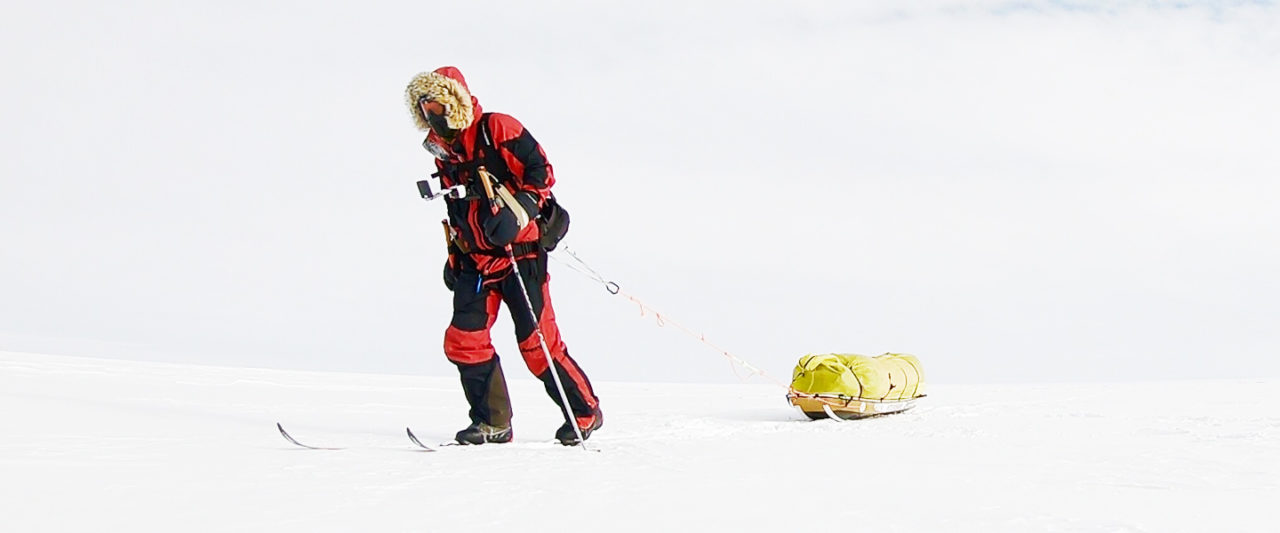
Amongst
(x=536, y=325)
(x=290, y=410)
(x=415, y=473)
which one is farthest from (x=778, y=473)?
(x=290, y=410)

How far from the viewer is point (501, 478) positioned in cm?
294

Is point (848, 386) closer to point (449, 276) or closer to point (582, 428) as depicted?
point (582, 428)

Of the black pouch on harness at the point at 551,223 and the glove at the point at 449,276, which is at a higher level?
the black pouch on harness at the point at 551,223

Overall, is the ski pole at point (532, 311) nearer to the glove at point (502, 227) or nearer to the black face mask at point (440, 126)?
the glove at point (502, 227)

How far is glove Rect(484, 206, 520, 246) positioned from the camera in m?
4.25

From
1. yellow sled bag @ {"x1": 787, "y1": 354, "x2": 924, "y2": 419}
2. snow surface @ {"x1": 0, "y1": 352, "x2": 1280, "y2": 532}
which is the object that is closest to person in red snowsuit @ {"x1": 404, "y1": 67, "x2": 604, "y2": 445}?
snow surface @ {"x1": 0, "y1": 352, "x2": 1280, "y2": 532}

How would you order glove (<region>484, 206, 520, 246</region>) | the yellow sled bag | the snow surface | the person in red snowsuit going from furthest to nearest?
the yellow sled bag < the person in red snowsuit < glove (<region>484, 206, 520, 246</region>) < the snow surface

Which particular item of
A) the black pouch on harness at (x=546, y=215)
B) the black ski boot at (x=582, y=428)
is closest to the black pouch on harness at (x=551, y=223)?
the black pouch on harness at (x=546, y=215)

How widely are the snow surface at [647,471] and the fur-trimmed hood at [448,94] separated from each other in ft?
4.66

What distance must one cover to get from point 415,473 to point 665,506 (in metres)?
0.88

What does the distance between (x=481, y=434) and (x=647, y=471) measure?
5.15ft

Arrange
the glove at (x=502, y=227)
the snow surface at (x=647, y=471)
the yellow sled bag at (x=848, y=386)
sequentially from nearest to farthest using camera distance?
1. the snow surface at (x=647, y=471)
2. the glove at (x=502, y=227)
3. the yellow sled bag at (x=848, y=386)

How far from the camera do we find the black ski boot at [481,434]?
4.47 meters

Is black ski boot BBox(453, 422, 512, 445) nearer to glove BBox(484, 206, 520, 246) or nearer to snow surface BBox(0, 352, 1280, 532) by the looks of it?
snow surface BBox(0, 352, 1280, 532)
